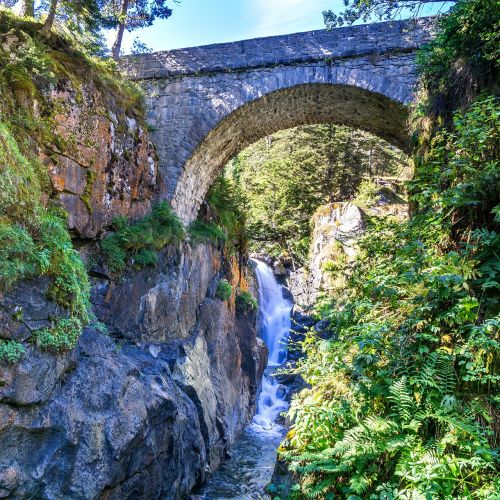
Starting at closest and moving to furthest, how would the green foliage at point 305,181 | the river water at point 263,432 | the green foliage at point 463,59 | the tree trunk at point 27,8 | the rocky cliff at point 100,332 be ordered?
the rocky cliff at point 100,332
the green foliage at point 463,59
the river water at point 263,432
the tree trunk at point 27,8
the green foliage at point 305,181

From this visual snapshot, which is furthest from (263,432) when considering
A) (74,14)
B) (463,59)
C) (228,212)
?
(74,14)

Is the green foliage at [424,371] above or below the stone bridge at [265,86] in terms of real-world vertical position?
below

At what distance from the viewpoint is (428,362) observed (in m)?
2.78

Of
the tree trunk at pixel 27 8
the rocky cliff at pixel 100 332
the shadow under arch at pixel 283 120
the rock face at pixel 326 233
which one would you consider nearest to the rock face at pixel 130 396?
the rocky cliff at pixel 100 332

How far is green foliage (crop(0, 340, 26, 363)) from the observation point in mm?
3463

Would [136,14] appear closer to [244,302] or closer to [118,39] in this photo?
[118,39]

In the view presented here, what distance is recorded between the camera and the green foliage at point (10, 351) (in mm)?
3463

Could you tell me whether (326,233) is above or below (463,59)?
above

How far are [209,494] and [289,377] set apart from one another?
7.18 metres

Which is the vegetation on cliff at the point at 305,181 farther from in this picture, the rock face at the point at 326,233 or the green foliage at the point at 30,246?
the green foliage at the point at 30,246

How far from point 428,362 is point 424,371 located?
0.10 meters

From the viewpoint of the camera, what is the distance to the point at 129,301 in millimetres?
6449

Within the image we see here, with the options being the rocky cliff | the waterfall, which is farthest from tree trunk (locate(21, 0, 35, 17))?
the waterfall

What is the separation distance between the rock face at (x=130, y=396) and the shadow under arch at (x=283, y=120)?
1.52 metres
